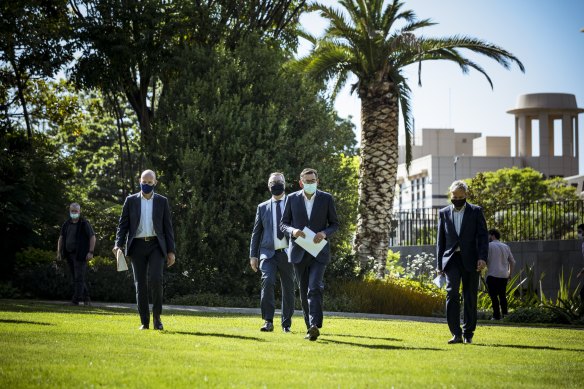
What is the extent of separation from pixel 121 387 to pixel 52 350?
2.61 metres

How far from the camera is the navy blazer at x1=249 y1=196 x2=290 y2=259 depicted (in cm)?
1378

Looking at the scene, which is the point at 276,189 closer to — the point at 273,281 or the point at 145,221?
the point at 273,281

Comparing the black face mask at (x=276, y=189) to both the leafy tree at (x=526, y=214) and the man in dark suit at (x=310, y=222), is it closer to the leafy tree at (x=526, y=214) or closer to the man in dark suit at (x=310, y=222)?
the man in dark suit at (x=310, y=222)

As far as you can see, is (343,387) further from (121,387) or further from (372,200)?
(372,200)

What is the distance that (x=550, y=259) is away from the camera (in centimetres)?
3070

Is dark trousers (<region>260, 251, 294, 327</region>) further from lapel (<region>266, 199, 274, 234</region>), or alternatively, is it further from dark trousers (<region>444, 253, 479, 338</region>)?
dark trousers (<region>444, 253, 479, 338</region>)

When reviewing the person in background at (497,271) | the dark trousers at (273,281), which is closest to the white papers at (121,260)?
the dark trousers at (273,281)

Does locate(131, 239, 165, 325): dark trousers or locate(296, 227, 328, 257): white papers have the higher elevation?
locate(296, 227, 328, 257): white papers

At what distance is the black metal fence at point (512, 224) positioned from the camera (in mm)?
31297

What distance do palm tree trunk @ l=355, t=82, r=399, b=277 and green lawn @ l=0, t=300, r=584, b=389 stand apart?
12661 millimetres

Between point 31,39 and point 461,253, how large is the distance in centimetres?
1742

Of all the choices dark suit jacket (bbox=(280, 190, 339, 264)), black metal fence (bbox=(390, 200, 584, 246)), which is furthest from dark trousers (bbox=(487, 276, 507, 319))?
black metal fence (bbox=(390, 200, 584, 246))

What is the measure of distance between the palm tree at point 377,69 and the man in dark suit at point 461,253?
45.1 feet

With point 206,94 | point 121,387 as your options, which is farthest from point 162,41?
point 121,387
